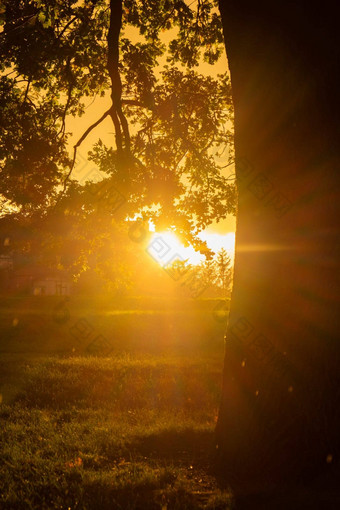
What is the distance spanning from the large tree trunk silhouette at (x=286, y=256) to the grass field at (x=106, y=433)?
932 millimetres

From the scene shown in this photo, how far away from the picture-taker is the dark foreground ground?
12.8 feet

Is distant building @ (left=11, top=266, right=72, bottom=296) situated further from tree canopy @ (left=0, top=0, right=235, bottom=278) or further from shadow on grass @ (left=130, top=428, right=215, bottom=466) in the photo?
shadow on grass @ (left=130, top=428, right=215, bottom=466)

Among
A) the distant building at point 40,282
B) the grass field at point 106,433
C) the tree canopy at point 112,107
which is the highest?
the tree canopy at point 112,107

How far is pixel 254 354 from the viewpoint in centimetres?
470

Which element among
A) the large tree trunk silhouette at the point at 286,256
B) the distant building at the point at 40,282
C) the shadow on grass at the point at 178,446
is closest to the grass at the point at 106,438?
the shadow on grass at the point at 178,446

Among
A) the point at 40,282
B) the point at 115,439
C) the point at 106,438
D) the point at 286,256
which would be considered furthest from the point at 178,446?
the point at 40,282

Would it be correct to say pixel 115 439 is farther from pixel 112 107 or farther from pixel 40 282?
pixel 40 282

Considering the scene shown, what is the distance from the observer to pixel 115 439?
6543 millimetres

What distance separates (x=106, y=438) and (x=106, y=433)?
45 centimetres

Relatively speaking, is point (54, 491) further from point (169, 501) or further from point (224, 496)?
point (224, 496)

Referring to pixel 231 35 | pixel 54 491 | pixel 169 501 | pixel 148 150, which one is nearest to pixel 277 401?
pixel 169 501

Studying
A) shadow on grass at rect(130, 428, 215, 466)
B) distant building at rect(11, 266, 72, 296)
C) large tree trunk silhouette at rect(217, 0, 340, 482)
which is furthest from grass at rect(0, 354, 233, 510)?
distant building at rect(11, 266, 72, 296)

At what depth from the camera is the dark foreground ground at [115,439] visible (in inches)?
154

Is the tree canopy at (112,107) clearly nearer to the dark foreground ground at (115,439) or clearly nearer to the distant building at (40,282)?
the dark foreground ground at (115,439)
